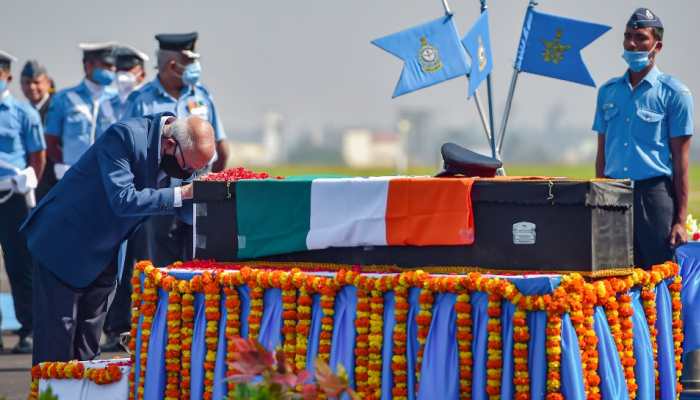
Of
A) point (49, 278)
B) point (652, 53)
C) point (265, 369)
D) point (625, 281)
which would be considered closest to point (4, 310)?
point (49, 278)

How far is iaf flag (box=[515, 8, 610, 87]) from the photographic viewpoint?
8500 millimetres

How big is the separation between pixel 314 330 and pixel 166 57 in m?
4.17

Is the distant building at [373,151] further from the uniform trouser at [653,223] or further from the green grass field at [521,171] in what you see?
the uniform trouser at [653,223]

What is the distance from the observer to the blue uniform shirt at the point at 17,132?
10.7 m

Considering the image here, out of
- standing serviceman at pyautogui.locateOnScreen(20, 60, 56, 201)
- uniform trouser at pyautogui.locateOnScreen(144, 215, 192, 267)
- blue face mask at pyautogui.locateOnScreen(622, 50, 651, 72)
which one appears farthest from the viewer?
standing serviceman at pyautogui.locateOnScreen(20, 60, 56, 201)

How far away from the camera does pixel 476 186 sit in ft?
19.8

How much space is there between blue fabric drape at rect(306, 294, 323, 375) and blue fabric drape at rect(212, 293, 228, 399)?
394 millimetres

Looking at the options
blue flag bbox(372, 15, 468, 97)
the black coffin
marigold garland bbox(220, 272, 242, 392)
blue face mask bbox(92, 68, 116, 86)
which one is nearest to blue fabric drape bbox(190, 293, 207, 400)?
marigold garland bbox(220, 272, 242, 392)

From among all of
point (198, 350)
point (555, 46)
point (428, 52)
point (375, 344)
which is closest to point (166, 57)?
point (428, 52)

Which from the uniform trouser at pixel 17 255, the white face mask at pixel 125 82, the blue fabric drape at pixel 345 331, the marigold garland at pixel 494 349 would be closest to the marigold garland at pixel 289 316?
the blue fabric drape at pixel 345 331

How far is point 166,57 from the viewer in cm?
985

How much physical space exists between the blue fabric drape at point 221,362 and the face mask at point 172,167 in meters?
0.83

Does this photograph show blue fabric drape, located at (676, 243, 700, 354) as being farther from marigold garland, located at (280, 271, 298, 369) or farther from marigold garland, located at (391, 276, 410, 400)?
marigold garland, located at (280, 271, 298, 369)

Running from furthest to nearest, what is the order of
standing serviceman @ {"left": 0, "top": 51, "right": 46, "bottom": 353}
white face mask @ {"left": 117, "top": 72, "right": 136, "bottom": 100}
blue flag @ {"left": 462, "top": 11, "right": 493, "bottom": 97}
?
white face mask @ {"left": 117, "top": 72, "right": 136, "bottom": 100} < standing serviceman @ {"left": 0, "top": 51, "right": 46, "bottom": 353} < blue flag @ {"left": 462, "top": 11, "right": 493, "bottom": 97}
